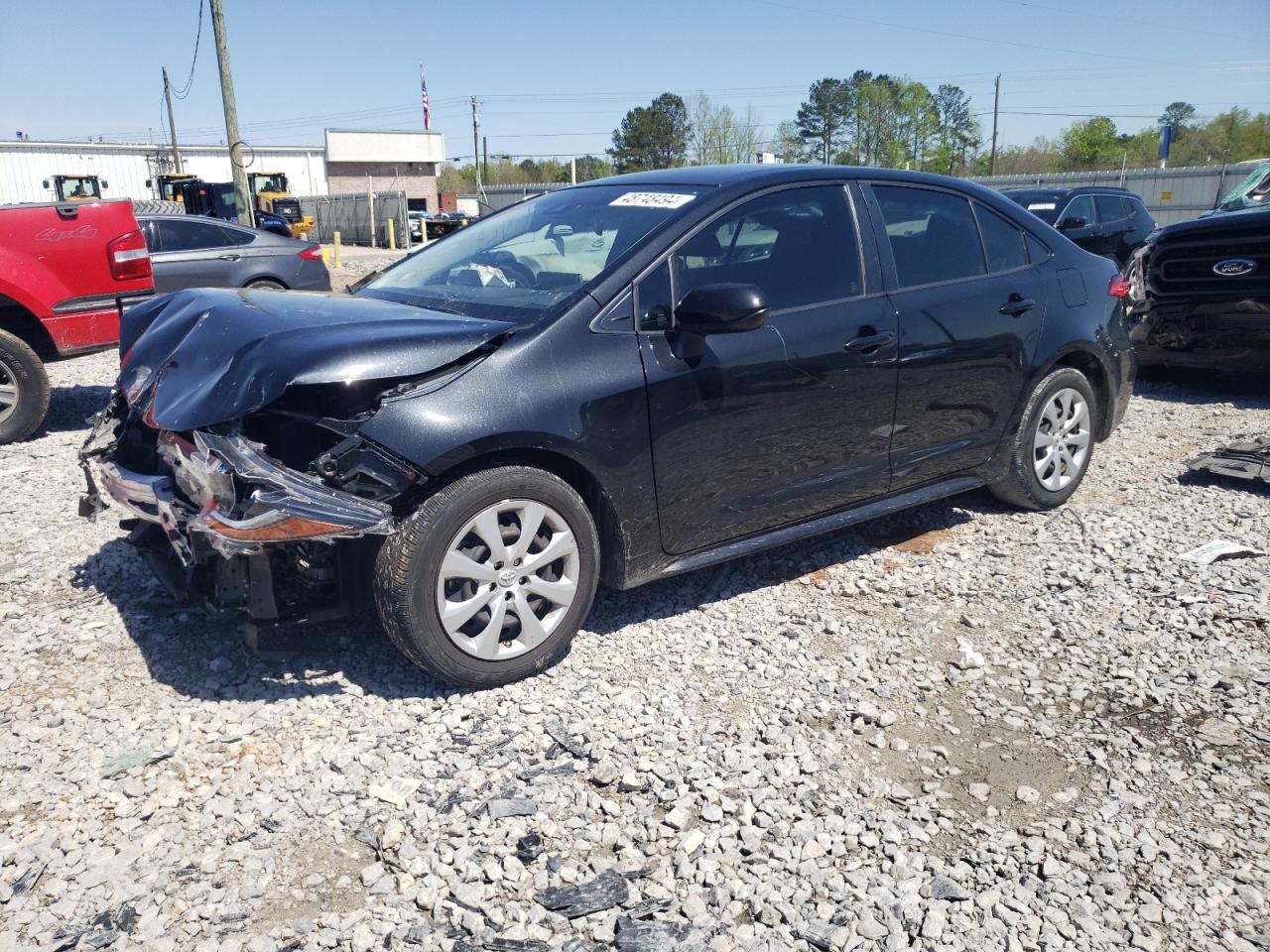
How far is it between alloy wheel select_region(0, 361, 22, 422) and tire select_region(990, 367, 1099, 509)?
645 centimetres

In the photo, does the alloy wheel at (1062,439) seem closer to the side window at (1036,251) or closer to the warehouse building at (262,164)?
the side window at (1036,251)

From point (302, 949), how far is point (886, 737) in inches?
74.3

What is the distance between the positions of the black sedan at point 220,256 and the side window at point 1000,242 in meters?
7.98

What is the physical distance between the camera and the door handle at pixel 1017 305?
4.83m

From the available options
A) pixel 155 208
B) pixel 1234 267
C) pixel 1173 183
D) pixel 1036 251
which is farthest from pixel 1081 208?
pixel 1173 183

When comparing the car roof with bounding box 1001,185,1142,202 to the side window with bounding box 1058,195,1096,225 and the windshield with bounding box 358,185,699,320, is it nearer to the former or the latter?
the side window with bounding box 1058,195,1096,225

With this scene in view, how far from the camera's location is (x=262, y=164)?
70.6 m

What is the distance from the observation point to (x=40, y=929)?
2398 mm

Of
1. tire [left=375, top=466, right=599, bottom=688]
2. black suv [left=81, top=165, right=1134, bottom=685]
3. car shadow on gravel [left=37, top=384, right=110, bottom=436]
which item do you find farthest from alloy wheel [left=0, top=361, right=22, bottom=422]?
tire [left=375, top=466, right=599, bottom=688]

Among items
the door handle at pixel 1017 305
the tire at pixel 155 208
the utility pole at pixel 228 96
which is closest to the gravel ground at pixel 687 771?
the door handle at pixel 1017 305

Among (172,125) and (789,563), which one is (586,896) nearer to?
(789,563)

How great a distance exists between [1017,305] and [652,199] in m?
2.00

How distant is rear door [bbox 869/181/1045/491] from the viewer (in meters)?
4.43

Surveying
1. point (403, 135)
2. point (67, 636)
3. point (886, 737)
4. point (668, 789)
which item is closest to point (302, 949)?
point (668, 789)
